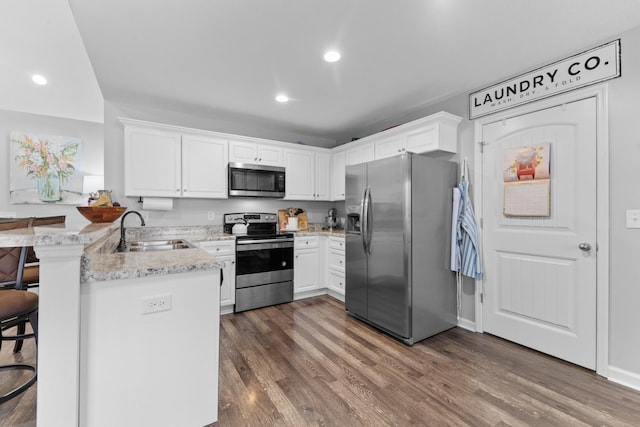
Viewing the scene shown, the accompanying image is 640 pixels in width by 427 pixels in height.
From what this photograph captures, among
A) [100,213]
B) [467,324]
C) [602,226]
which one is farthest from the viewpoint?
[467,324]

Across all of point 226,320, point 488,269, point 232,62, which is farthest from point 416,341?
point 232,62

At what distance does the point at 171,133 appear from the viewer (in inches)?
132

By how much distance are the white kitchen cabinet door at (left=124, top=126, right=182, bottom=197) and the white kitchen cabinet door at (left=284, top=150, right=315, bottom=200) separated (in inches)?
57.1

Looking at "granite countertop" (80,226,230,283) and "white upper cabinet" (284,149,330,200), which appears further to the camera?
"white upper cabinet" (284,149,330,200)

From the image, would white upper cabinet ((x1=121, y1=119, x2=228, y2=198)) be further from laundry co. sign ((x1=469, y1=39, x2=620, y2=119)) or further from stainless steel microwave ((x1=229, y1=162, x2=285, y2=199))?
laundry co. sign ((x1=469, y1=39, x2=620, y2=119))

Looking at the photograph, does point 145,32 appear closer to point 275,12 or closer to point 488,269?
point 275,12

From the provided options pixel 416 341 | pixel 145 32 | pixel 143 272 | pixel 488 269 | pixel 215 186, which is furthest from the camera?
pixel 215 186

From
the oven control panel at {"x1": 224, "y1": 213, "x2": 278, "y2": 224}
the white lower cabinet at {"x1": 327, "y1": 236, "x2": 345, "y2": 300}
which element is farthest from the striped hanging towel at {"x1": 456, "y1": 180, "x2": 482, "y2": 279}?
the oven control panel at {"x1": 224, "y1": 213, "x2": 278, "y2": 224}

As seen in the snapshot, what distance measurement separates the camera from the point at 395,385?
2.00 meters

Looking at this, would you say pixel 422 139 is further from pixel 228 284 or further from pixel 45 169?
pixel 45 169

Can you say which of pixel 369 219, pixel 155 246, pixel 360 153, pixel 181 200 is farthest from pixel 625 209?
pixel 181 200

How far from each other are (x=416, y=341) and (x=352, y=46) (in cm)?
261

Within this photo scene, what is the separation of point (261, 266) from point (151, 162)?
1.77 m

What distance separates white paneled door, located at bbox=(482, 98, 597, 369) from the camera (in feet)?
7.29
